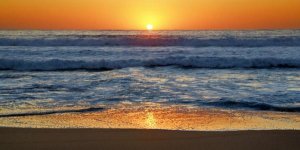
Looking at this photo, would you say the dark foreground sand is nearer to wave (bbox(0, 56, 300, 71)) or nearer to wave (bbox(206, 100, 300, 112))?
wave (bbox(206, 100, 300, 112))

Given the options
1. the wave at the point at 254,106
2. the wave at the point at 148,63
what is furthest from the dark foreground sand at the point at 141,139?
the wave at the point at 148,63

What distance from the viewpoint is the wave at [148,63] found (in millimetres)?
16266

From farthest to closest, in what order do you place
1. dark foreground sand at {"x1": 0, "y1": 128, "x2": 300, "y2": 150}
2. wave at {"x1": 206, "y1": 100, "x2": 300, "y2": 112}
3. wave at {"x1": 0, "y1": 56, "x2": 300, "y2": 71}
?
→ wave at {"x1": 0, "y1": 56, "x2": 300, "y2": 71}, wave at {"x1": 206, "y1": 100, "x2": 300, "y2": 112}, dark foreground sand at {"x1": 0, "y1": 128, "x2": 300, "y2": 150}

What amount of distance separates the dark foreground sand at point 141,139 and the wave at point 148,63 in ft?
37.1

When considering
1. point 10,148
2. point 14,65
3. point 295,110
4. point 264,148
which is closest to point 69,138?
point 10,148

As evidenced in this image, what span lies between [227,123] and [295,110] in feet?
5.22

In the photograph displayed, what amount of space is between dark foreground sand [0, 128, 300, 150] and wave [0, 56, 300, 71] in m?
11.3

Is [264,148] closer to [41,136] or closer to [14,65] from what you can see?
[41,136]

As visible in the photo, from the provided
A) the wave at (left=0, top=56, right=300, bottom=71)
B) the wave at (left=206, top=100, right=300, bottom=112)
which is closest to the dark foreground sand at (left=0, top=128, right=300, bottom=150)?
the wave at (left=206, top=100, right=300, bottom=112)

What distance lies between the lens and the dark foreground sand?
4.07 metres

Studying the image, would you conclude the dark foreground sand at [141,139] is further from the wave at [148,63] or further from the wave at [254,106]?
the wave at [148,63]

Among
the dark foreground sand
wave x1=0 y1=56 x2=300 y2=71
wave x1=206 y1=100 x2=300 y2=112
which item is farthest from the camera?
wave x1=0 y1=56 x2=300 y2=71

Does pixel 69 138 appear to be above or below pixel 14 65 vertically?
above

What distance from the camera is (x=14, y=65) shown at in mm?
16516
